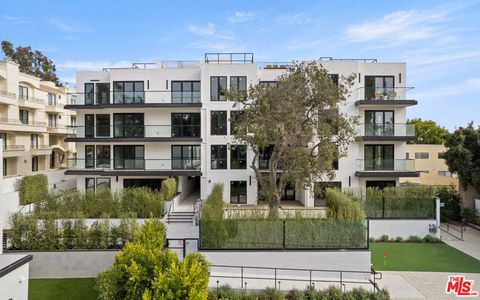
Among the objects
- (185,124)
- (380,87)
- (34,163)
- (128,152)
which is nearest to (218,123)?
(185,124)

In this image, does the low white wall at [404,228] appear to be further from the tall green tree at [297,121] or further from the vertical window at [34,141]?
the vertical window at [34,141]

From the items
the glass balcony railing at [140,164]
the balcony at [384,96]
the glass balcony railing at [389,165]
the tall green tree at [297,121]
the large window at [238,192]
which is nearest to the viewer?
the tall green tree at [297,121]

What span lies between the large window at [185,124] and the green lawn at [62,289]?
13.7 metres

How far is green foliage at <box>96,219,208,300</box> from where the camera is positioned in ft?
23.9

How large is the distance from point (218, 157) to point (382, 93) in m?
13.4

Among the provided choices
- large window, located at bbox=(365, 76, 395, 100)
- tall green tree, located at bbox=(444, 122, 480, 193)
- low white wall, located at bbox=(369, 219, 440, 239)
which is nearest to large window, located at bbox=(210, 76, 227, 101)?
large window, located at bbox=(365, 76, 395, 100)

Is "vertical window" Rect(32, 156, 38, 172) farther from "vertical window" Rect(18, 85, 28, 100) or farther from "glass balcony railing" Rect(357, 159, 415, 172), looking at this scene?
"glass balcony railing" Rect(357, 159, 415, 172)

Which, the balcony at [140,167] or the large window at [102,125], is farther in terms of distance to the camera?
the large window at [102,125]

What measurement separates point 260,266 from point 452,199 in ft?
54.6

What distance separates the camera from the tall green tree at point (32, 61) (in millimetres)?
46031

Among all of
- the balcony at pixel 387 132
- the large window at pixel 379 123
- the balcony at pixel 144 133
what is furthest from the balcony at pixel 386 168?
the balcony at pixel 144 133

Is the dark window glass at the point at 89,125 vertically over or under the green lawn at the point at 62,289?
over

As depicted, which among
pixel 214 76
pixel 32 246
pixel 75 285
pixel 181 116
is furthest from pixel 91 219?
pixel 214 76

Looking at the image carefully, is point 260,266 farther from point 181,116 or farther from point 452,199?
point 452,199
